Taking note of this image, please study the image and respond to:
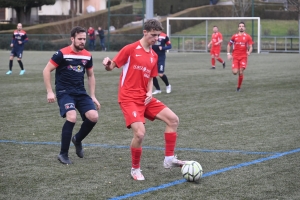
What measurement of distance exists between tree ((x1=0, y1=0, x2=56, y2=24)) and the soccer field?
3674 cm

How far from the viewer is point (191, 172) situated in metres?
6.51

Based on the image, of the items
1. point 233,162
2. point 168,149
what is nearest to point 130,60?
point 168,149

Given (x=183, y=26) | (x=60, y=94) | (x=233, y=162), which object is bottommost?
(x=233, y=162)

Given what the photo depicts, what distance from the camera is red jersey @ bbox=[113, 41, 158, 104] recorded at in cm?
695

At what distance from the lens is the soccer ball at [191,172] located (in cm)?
651

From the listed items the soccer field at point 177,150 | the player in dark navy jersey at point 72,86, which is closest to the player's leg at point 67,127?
the player in dark navy jersey at point 72,86

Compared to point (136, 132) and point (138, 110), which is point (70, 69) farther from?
point (136, 132)

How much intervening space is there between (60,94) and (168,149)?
5.33 ft

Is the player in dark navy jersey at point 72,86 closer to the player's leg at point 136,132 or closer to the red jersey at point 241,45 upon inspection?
the player's leg at point 136,132

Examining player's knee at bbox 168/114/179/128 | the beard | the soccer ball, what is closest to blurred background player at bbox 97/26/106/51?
the beard

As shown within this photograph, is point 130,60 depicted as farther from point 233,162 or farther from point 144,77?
point 233,162

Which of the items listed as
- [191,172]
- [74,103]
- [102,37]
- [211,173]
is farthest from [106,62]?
[102,37]

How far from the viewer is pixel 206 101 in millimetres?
14148

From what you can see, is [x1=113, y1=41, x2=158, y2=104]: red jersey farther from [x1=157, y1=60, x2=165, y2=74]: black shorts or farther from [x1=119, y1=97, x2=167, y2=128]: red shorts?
[x1=157, y1=60, x2=165, y2=74]: black shorts
